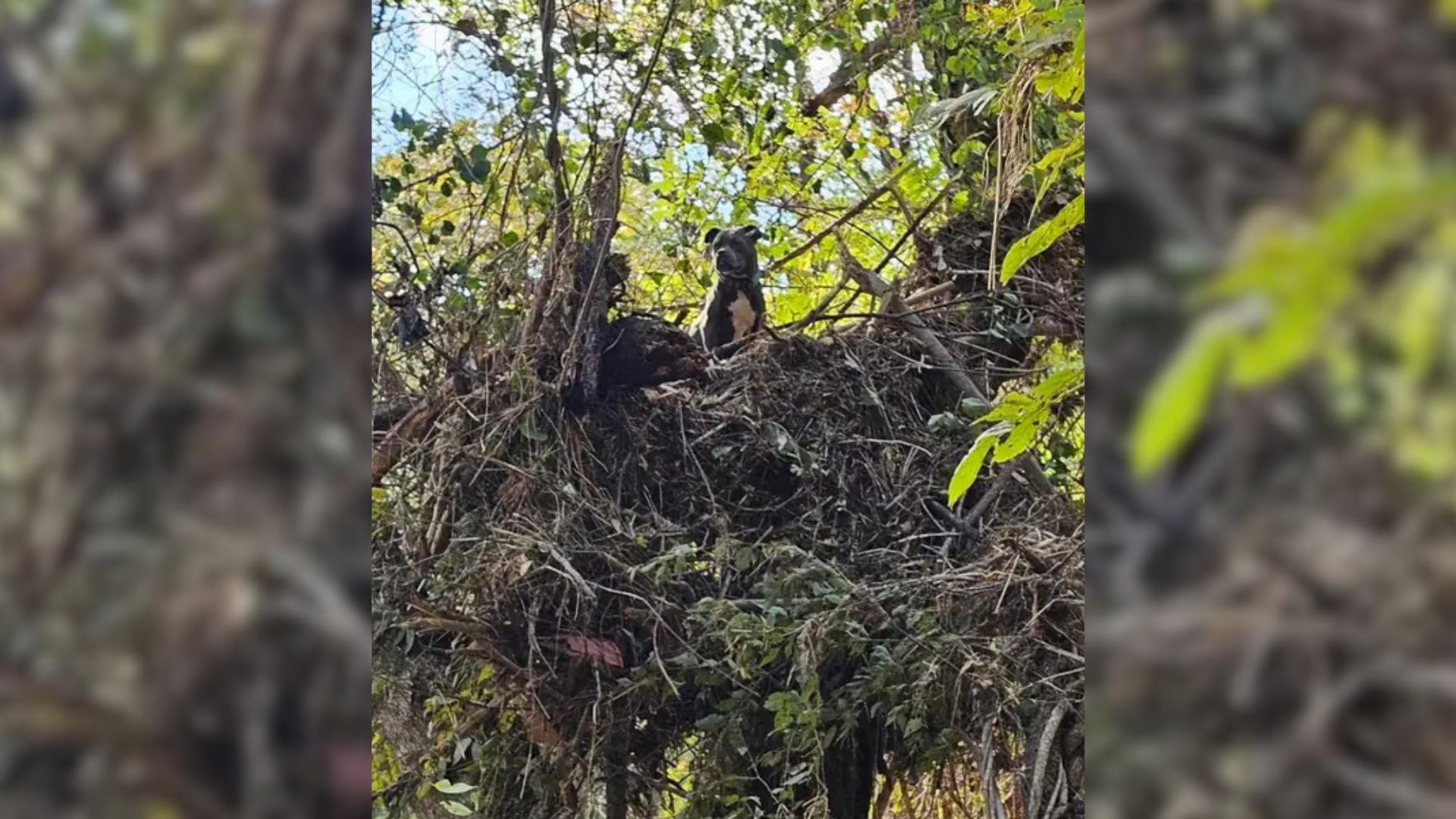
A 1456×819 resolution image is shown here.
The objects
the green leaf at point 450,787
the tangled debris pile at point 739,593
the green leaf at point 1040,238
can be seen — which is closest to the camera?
the green leaf at point 1040,238

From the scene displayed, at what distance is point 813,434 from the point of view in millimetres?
3896

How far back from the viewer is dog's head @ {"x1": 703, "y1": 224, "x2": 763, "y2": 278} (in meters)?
4.85

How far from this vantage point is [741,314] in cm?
501

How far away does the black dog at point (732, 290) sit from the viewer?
16.0 ft
